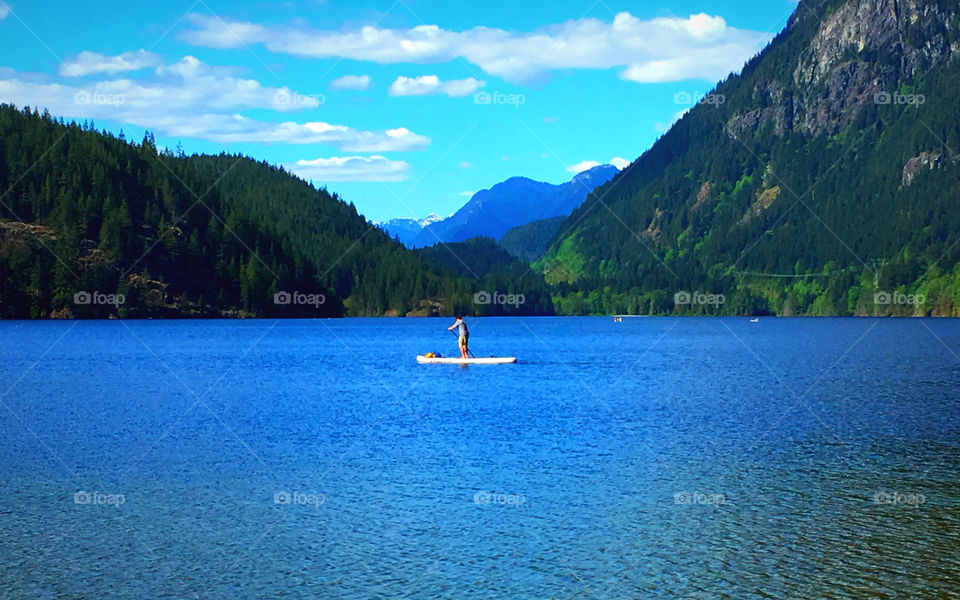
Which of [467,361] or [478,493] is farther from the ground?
[478,493]

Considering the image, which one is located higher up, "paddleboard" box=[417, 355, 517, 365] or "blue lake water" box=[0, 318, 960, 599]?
"blue lake water" box=[0, 318, 960, 599]

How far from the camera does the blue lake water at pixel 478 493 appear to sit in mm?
22922

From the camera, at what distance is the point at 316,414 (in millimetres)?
56281

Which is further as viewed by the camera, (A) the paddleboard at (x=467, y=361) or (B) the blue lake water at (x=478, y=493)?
(A) the paddleboard at (x=467, y=361)

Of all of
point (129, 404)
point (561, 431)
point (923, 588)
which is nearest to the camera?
point (923, 588)

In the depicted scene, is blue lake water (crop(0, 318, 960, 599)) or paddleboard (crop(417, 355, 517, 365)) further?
paddleboard (crop(417, 355, 517, 365))

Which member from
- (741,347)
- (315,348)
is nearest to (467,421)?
(315,348)

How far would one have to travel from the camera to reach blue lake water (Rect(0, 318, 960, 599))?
2292 cm

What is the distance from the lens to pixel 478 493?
106 ft

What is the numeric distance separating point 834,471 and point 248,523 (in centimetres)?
2291

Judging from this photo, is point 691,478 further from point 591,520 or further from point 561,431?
point 561,431

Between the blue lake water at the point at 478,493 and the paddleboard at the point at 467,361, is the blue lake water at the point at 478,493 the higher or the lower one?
the higher one

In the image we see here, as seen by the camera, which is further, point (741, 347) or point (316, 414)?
point (741, 347)

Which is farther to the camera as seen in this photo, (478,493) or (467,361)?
(467,361)
